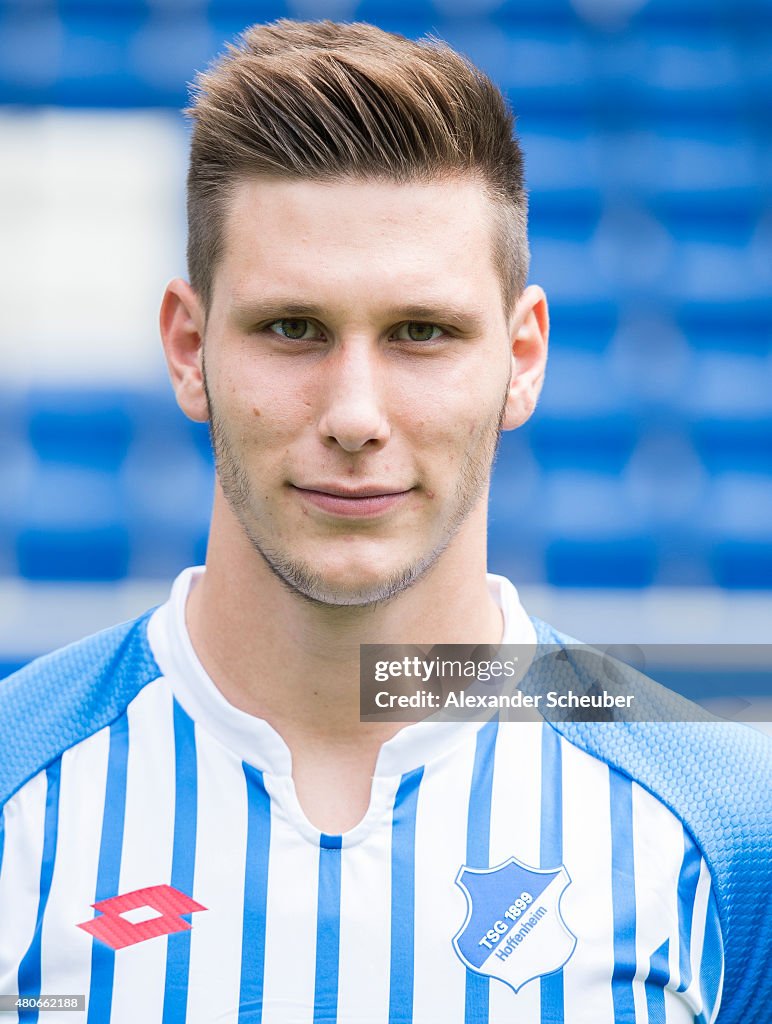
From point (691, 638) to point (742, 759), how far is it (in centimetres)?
198

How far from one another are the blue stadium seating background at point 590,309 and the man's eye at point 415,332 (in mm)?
2397

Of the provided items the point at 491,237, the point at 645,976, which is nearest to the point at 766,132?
the point at 491,237

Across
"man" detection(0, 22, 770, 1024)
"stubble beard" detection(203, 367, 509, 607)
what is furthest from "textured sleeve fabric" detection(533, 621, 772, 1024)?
"stubble beard" detection(203, 367, 509, 607)

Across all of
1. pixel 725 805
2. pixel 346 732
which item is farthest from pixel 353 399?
pixel 725 805

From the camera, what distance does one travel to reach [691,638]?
369cm

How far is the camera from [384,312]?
1560mm

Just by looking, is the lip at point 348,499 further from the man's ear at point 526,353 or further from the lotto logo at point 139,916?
the lotto logo at point 139,916

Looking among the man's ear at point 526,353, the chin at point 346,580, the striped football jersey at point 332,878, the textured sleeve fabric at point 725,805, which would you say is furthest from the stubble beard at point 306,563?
the textured sleeve fabric at point 725,805

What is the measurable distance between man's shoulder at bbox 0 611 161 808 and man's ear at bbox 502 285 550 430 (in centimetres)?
61

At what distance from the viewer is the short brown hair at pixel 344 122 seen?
1631 millimetres

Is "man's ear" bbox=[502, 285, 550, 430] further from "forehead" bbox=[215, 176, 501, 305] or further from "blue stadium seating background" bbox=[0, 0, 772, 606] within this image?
"blue stadium seating background" bbox=[0, 0, 772, 606]

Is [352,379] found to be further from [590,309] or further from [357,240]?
[590,309]

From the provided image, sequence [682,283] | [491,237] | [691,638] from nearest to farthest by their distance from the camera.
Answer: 1. [491,237]
2. [691,638]
3. [682,283]

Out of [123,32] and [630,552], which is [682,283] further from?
[123,32]
